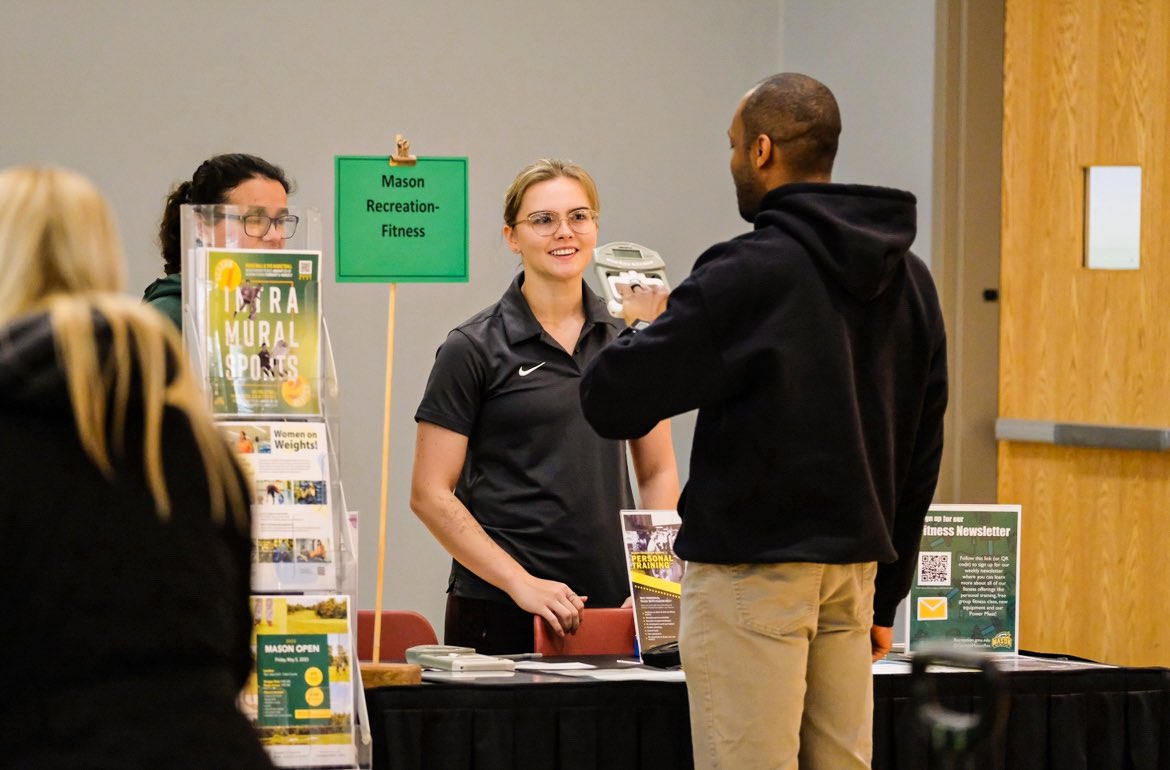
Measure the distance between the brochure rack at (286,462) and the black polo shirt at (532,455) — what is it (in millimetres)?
759

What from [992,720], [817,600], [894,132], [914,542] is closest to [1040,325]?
[894,132]

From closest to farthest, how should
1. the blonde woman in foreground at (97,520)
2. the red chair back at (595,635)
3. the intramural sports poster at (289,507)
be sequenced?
the blonde woman in foreground at (97,520)
the intramural sports poster at (289,507)
the red chair back at (595,635)

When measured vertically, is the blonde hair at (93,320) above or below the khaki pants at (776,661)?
above

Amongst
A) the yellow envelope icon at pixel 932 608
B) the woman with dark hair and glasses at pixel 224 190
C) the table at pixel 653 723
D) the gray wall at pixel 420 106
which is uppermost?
the gray wall at pixel 420 106

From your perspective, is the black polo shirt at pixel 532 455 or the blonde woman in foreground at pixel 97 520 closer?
the blonde woman in foreground at pixel 97 520

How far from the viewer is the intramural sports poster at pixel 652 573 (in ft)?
→ 9.51

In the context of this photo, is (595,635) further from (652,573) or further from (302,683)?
(302,683)

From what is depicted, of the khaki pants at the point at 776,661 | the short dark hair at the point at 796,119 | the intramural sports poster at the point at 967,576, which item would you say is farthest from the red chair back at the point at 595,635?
the short dark hair at the point at 796,119

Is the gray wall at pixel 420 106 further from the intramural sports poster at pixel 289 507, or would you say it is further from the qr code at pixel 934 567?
the intramural sports poster at pixel 289 507

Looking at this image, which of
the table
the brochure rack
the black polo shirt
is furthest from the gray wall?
the brochure rack

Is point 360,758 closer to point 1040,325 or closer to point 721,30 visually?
point 1040,325

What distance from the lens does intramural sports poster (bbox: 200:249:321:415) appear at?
7.57ft

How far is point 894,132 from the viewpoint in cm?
494

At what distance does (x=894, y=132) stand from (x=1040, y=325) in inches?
31.5
